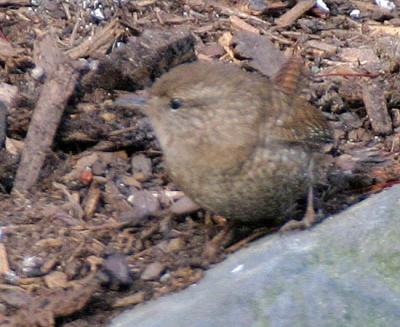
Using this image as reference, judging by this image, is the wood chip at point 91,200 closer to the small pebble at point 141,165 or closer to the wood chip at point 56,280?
the small pebble at point 141,165

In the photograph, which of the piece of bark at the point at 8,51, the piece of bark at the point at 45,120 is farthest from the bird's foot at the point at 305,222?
the piece of bark at the point at 8,51

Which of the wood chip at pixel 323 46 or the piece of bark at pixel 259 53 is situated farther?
the wood chip at pixel 323 46

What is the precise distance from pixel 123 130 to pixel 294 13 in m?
1.74

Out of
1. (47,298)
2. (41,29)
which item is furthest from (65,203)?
(41,29)

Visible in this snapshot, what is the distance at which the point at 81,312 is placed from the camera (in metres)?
4.86

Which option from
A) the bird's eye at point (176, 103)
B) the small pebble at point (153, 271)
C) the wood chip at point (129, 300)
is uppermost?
the bird's eye at point (176, 103)

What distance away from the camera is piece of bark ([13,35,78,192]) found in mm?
5801

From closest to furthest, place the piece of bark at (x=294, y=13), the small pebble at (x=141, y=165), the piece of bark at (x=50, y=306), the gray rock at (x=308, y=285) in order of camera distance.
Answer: the gray rock at (x=308, y=285)
the piece of bark at (x=50, y=306)
the small pebble at (x=141, y=165)
the piece of bark at (x=294, y=13)

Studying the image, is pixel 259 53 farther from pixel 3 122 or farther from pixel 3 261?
pixel 3 261

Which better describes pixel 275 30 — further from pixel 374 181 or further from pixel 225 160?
pixel 225 160

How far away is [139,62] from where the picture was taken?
630cm

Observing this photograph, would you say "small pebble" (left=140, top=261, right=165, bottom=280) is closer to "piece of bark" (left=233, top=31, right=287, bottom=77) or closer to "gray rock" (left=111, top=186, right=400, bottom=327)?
"gray rock" (left=111, top=186, right=400, bottom=327)

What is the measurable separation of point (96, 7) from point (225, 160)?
87.9 inches

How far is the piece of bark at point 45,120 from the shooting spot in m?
5.80
